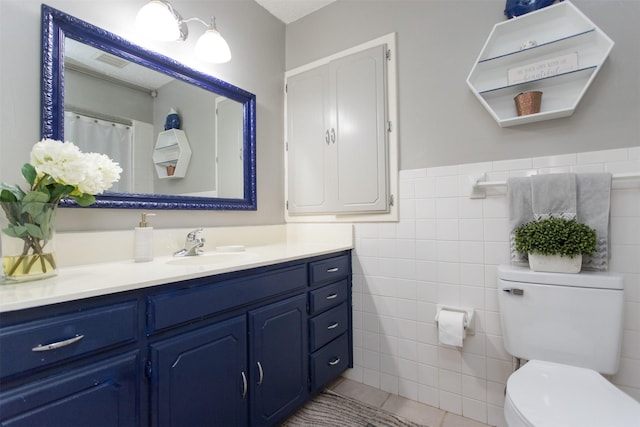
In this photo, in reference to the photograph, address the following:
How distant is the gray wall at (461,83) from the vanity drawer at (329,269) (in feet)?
2.20

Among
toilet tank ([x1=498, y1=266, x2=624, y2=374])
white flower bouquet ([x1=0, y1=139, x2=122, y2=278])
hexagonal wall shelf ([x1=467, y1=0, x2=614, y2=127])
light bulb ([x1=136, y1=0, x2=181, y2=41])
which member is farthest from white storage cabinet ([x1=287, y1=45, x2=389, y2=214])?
white flower bouquet ([x1=0, y1=139, x2=122, y2=278])

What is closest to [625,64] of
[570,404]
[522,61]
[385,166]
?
[522,61]

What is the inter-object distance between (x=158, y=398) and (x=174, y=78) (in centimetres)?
144

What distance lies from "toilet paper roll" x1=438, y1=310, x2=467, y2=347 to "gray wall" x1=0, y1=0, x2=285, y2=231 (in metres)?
1.22

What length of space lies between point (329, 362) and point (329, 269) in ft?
1.70

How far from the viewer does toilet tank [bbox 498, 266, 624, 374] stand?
115cm

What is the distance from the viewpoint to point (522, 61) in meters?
1.46

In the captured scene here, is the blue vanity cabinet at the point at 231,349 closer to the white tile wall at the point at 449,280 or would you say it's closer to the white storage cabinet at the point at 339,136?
the white tile wall at the point at 449,280

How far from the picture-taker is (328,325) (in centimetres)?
168

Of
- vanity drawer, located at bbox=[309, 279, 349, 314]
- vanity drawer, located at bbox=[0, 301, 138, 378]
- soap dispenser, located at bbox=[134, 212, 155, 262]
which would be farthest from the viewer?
vanity drawer, located at bbox=[309, 279, 349, 314]

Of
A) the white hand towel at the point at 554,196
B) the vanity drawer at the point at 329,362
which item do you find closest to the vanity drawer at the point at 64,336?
the vanity drawer at the point at 329,362

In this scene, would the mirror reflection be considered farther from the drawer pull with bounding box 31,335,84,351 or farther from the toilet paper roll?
the toilet paper roll

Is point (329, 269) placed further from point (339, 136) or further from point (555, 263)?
point (555, 263)

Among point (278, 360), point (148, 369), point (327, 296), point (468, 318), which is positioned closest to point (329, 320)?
point (327, 296)
